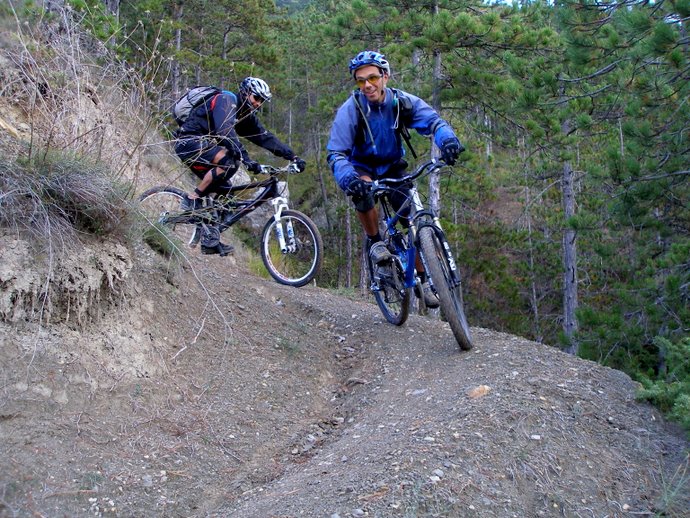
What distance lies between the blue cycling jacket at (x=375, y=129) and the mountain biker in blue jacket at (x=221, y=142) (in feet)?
4.82

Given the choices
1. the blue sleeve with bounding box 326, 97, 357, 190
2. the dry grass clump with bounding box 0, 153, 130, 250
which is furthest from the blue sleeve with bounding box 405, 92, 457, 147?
the dry grass clump with bounding box 0, 153, 130, 250

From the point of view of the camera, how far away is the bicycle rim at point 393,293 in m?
5.57

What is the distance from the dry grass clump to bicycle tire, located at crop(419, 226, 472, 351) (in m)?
2.14

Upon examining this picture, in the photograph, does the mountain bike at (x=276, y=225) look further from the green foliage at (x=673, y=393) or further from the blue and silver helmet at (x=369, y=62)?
the green foliage at (x=673, y=393)

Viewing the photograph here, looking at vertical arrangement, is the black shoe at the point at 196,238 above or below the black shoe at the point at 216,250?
above

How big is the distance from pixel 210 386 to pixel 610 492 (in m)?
2.60

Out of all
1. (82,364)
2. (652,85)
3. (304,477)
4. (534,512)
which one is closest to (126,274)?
(82,364)

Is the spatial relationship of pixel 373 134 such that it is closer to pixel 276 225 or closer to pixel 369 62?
pixel 369 62

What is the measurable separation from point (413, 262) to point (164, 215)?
2239 millimetres

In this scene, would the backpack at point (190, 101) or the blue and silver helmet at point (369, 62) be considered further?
the backpack at point (190, 101)

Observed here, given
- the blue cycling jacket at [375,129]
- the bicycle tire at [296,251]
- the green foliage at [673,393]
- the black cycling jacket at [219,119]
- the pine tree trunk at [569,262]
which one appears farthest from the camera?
the pine tree trunk at [569,262]

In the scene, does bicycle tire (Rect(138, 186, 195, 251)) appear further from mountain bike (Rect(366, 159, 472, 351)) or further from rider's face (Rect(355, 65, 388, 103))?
rider's face (Rect(355, 65, 388, 103))

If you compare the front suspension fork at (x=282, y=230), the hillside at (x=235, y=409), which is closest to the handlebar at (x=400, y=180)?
the hillside at (x=235, y=409)

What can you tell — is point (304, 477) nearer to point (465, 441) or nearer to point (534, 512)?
point (465, 441)
